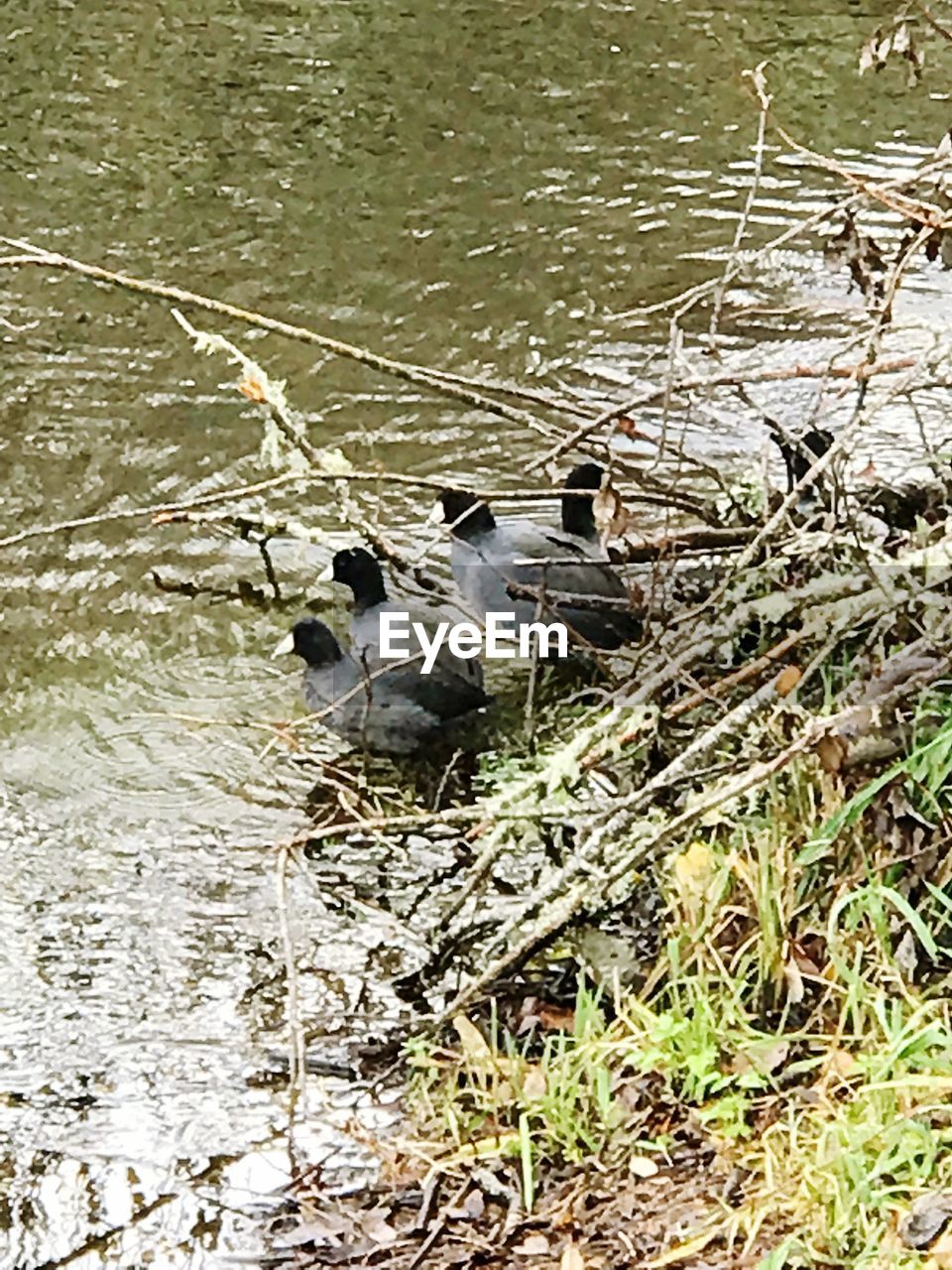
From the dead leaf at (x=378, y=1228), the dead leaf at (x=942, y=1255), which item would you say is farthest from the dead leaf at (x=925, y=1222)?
the dead leaf at (x=378, y=1228)

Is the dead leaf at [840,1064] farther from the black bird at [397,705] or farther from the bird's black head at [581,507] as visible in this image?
the bird's black head at [581,507]

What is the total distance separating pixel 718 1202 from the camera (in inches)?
128

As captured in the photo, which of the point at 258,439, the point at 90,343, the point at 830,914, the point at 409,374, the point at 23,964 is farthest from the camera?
the point at 90,343

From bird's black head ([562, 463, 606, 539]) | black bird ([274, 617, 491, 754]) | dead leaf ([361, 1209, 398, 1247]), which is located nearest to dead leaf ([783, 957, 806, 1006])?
dead leaf ([361, 1209, 398, 1247])

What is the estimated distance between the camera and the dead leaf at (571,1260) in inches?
126

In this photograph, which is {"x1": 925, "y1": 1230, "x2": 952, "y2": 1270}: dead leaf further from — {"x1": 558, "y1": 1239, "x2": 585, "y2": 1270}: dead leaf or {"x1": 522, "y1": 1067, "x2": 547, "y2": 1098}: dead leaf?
{"x1": 522, "y1": 1067, "x2": 547, "y2": 1098}: dead leaf

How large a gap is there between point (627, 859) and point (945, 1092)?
2.56 feet

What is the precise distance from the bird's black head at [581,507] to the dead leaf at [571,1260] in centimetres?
296

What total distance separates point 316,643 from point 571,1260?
2.56m

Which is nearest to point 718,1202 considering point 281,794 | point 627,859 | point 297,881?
point 627,859

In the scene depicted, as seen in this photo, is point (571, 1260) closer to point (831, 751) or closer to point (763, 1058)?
point (763, 1058)

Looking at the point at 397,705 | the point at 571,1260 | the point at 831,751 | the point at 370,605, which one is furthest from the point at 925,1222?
the point at 370,605

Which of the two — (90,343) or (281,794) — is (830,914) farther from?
(90,343)

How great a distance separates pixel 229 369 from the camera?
298 inches
